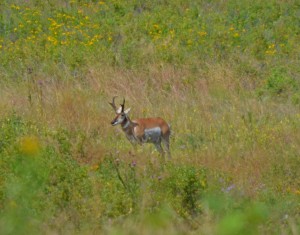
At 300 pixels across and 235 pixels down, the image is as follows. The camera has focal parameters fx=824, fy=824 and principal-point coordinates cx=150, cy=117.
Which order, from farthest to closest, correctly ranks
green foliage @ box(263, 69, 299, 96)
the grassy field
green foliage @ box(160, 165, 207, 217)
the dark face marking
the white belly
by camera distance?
green foliage @ box(263, 69, 299, 96) < the dark face marking < the white belly < green foliage @ box(160, 165, 207, 217) < the grassy field

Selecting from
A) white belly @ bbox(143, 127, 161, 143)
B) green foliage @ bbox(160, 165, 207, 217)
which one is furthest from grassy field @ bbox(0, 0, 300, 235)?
white belly @ bbox(143, 127, 161, 143)

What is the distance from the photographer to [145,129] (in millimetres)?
11109

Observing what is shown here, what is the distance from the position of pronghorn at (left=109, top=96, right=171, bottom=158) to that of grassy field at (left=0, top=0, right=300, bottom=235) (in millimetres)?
181

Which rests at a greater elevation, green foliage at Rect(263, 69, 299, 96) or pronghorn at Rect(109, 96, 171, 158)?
pronghorn at Rect(109, 96, 171, 158)

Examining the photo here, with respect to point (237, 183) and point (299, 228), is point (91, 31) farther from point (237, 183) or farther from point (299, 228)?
point (299, 228)

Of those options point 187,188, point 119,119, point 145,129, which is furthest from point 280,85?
point 187,188

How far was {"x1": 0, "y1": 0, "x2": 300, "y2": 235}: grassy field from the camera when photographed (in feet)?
20.9

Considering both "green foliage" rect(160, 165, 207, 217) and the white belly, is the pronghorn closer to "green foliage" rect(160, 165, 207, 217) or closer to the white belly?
the white belly

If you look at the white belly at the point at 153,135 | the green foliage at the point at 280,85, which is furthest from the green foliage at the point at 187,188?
the green foliage at the point at 280,85

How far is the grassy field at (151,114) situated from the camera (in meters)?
6.38

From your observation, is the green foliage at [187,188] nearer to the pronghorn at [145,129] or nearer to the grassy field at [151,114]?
the grassy field at [151,114]

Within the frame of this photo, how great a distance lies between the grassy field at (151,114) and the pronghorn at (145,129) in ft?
0.60

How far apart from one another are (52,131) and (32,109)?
2.26 m

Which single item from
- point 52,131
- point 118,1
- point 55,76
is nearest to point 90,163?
point 52,131
